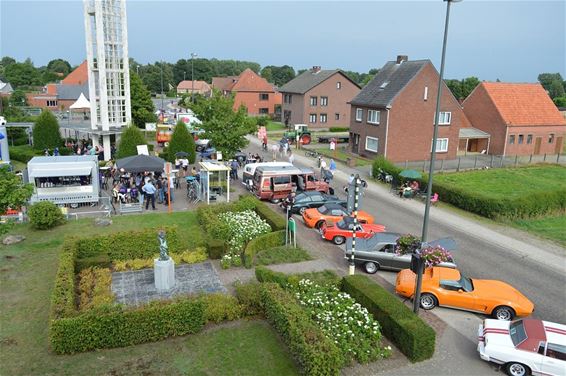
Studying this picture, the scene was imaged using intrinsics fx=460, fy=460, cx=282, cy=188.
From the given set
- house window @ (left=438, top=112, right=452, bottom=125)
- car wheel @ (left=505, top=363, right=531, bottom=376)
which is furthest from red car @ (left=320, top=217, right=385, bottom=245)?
house window @ (left=438, top=112, right=452, bottom=125)

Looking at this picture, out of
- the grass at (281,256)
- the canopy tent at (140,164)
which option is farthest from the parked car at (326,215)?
the canopy tent at (140,164)

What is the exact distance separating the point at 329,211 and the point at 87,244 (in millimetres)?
10764

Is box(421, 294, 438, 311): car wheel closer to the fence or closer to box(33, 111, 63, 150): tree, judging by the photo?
the fence

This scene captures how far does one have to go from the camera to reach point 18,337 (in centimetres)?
1234

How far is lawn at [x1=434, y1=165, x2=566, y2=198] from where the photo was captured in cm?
3116

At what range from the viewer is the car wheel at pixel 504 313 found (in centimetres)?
1410

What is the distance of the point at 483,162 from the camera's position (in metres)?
41.3

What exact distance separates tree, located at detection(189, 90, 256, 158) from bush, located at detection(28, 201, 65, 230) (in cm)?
1150

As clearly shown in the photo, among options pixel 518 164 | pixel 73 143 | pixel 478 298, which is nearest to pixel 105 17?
pixel 73 143

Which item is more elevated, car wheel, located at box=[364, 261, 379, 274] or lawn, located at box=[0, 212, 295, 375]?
car wheel, located at box=[364, 261, 379, 274]

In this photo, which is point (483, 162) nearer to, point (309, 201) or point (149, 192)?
point (309, 201)

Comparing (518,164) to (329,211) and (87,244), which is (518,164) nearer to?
(329,211)

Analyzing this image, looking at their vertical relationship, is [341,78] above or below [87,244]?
above

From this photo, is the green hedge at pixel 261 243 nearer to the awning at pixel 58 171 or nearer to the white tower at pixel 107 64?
the awning at pixel 58 171
